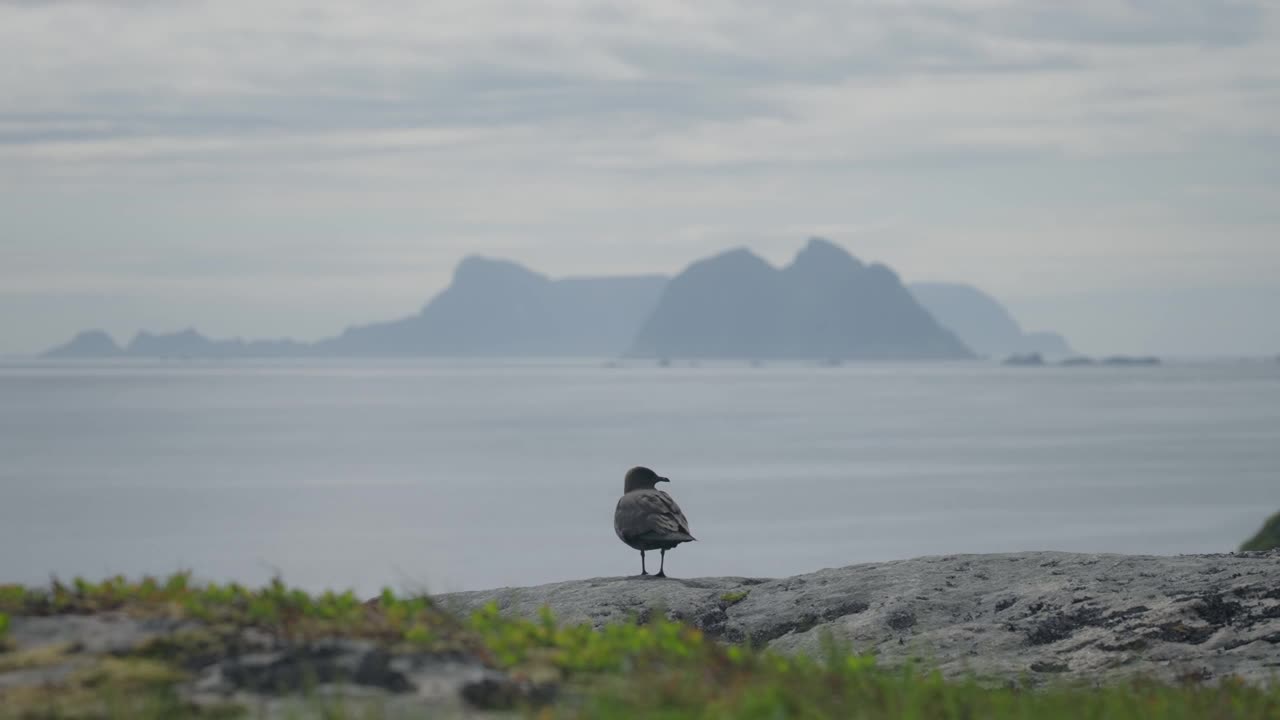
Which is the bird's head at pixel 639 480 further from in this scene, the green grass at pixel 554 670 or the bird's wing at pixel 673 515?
the green grass at pixel 554 670

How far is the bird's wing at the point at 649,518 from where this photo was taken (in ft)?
54.3

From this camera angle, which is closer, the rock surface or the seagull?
the rock surface

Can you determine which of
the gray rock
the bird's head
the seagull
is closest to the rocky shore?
the gray rock

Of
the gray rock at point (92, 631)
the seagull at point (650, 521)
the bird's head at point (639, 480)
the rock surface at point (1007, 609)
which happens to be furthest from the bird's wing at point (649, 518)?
the gray rock at point (92, 631)

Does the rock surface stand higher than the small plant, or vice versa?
the small plant

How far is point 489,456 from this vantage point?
424ft

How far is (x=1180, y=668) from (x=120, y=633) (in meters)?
9.12

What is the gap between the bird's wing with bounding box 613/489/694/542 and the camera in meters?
16.5

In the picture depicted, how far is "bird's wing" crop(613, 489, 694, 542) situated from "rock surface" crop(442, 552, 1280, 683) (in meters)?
0.63

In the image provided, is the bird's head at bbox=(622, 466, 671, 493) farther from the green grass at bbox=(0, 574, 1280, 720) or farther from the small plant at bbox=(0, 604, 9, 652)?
the small plant at bbox=(0, 604, 9, 652)

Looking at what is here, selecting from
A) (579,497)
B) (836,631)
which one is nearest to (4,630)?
(836,631)

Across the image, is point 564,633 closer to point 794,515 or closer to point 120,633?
point 120,633

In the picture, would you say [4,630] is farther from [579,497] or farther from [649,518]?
[579,497]

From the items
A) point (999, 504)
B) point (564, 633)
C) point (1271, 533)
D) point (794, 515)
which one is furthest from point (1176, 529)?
point (564, 633)
